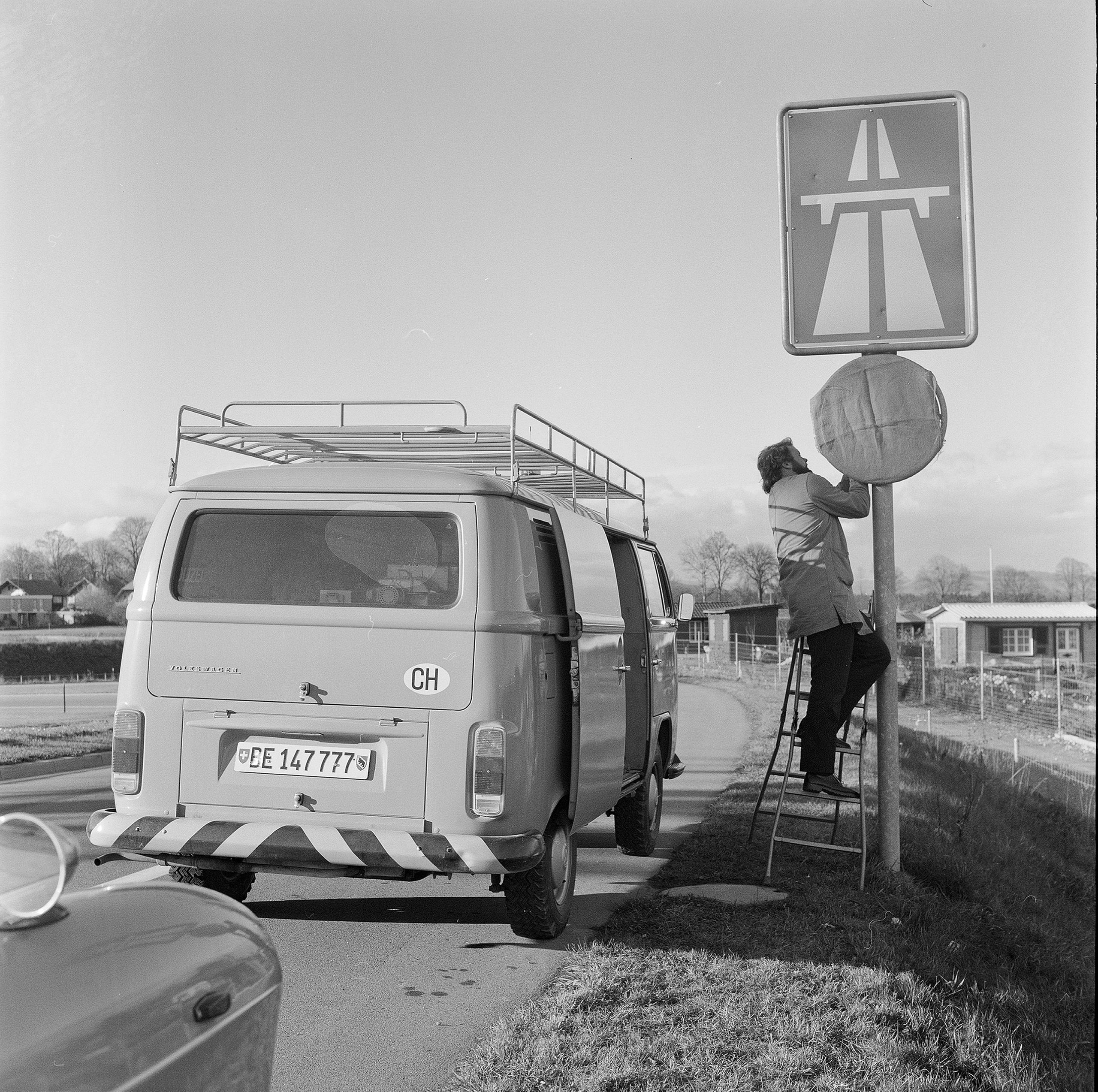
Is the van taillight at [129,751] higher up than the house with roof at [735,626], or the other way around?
the house with roof at [735,626]

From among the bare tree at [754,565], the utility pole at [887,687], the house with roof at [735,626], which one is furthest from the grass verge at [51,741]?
the house with roof at [735,626]

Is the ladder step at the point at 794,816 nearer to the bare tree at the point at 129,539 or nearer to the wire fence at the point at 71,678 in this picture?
the bare tree at the point at 129,539

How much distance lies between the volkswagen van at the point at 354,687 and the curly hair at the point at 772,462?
5.90 ft

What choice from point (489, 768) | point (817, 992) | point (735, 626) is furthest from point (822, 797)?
point (735, 626)

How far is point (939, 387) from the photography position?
589 cm

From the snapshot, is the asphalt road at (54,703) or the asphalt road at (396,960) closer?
the asphalt road at (396,960)

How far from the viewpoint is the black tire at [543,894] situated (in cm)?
508

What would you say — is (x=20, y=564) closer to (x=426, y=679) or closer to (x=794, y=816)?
(x=426, y=679)

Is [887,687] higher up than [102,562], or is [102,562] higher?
[102,562]

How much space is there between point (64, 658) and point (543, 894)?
98.9 feet

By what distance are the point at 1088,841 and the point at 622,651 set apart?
26.8 feet

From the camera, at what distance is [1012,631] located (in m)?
26.6

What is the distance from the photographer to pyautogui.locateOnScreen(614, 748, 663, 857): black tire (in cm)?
720

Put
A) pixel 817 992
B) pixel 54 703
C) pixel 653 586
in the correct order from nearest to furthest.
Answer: pixel 817 992
pixel 653 586
pixel 54 703
